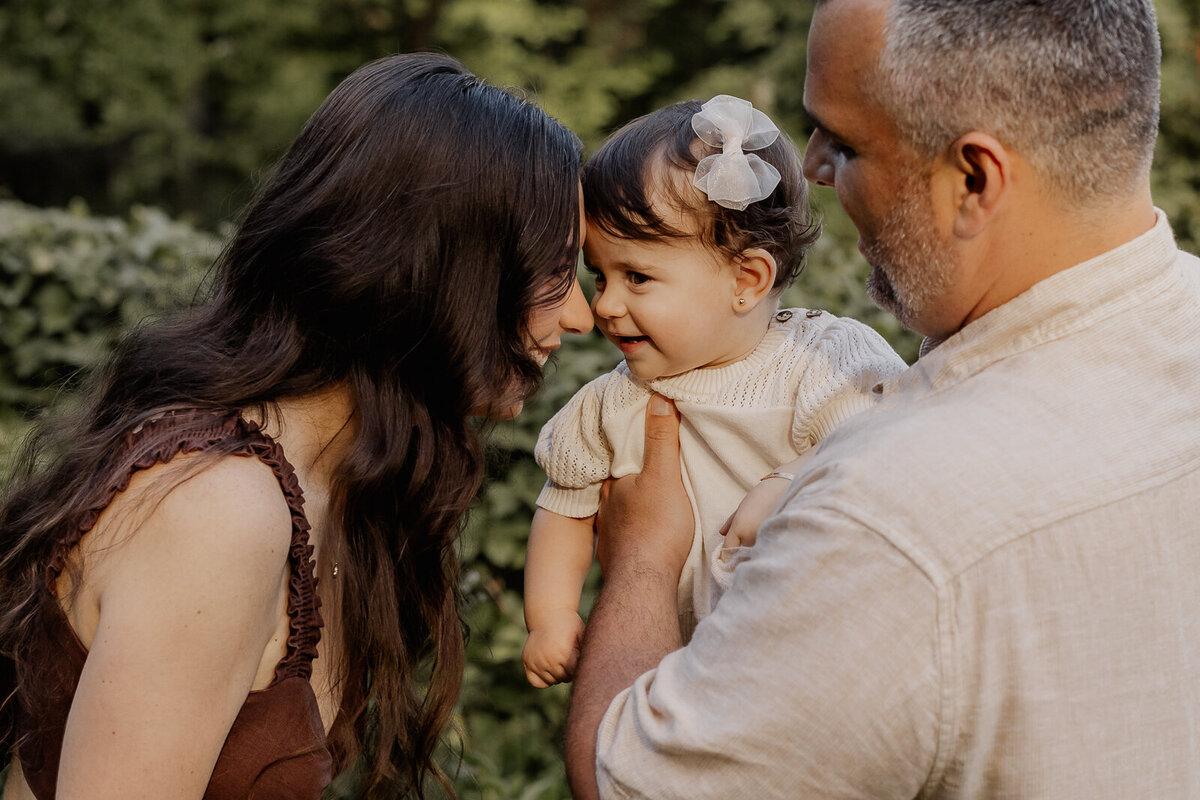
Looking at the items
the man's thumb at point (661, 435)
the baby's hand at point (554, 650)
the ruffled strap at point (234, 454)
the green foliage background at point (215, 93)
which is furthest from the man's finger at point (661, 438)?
the green foliage background at point (215, 93)

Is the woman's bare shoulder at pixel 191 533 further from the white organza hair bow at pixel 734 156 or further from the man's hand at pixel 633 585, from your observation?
the white organza hair bow at pixel 734 156

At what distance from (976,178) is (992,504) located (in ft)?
1.62

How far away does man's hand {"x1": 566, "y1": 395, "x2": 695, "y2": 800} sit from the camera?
75.1 inches

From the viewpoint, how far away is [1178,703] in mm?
1529

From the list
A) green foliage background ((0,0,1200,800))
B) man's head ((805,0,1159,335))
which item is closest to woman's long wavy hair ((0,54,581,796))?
man's head ((805,0,1159,335))

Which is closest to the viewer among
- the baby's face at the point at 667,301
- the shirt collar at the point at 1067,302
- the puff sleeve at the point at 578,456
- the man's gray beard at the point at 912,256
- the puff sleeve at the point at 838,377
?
the shirt collar at the point at 1067,302

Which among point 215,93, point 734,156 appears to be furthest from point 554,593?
point 215,93

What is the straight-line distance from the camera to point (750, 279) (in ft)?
8.61

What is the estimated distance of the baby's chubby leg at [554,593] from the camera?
2.59 meters

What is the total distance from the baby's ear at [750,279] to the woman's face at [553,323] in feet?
1.19

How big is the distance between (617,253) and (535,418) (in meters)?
1.62

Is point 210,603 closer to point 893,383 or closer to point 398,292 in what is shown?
point 398,292

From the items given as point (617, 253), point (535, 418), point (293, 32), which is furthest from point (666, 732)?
point (293, 32)

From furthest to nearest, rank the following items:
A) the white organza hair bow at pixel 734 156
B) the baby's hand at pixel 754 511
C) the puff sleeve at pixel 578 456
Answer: the puff sleeve at pixel 578 456, the white organza hair bow at pixel 734 156, the baby's hand at pixel 754 511
